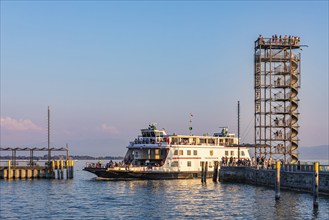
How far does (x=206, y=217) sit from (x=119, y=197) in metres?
14.5

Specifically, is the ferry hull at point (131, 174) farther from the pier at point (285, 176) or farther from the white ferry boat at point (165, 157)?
the pier at point (285, 176)

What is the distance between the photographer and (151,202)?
47500 millimetres

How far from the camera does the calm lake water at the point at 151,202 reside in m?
39.3

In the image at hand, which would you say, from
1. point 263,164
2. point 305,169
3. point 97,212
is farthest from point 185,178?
point 97,212

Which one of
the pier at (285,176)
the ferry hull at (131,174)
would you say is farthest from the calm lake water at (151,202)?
the ferry hull at (131,174)

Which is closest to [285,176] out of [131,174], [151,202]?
[151,202]

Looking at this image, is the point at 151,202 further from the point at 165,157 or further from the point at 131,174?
the point at 165,157

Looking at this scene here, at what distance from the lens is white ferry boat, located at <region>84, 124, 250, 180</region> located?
71.2 metres

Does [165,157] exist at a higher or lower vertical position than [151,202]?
higher

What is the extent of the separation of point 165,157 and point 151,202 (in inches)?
1068

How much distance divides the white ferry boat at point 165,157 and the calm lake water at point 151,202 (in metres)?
6.24

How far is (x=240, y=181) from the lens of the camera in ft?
223

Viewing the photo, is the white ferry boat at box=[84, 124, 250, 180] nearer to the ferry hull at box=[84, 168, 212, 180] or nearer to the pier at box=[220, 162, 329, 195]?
the ferry hull at box=[84, 168, 212, 180]

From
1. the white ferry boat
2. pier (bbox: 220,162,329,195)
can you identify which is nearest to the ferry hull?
the white ferry boat
